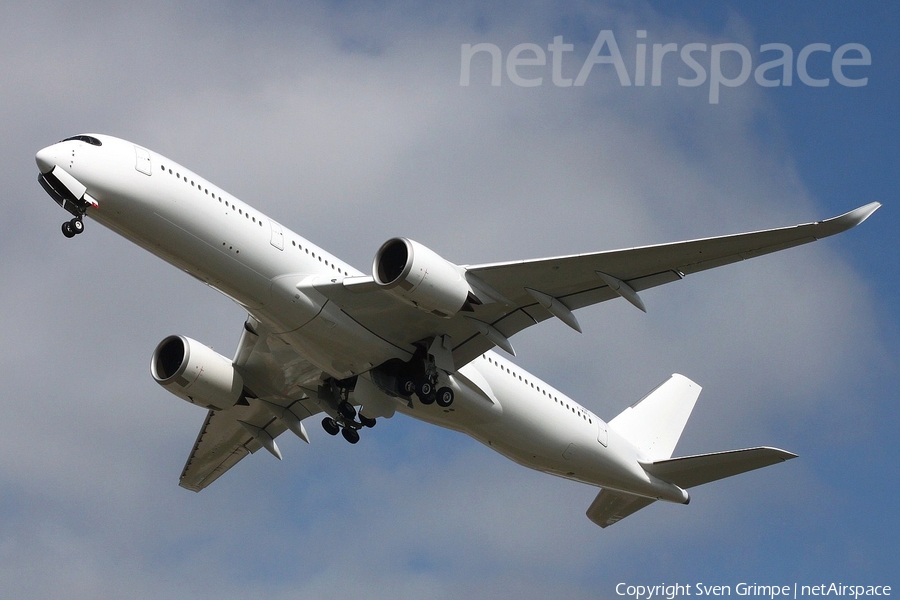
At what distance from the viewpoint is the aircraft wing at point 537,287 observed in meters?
24.7

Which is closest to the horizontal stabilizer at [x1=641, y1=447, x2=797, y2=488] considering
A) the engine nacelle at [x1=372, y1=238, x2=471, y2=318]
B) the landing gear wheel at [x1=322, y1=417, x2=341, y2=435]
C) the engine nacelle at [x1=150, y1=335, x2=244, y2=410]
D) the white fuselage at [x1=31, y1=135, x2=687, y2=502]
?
the white fuselage at [x1=31, y1=135, x2=687, y2=502]

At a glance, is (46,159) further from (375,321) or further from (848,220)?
(848,220)

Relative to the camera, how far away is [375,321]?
27.2 metres

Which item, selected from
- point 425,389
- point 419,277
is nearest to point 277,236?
point 419,277

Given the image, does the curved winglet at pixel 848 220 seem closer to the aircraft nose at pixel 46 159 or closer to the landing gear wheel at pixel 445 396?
the landing gear wheel at pixel 445 396

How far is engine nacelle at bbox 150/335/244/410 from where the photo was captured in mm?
30375

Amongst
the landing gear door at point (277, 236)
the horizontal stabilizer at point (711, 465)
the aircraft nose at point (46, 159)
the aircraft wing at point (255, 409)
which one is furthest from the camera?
the aircraft wing at point (255, 409)

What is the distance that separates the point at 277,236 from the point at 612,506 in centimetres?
1548

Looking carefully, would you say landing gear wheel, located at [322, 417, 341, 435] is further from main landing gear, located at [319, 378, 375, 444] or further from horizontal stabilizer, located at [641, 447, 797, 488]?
horizontal stabilizer, located at [641, 447, 797, 488]

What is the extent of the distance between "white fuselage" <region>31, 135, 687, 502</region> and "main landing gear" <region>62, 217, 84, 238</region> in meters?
0.37

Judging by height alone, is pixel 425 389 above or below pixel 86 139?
below

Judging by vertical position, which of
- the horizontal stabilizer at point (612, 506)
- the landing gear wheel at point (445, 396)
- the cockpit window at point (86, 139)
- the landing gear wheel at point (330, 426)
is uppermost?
the cockpit window at point (86, 139)

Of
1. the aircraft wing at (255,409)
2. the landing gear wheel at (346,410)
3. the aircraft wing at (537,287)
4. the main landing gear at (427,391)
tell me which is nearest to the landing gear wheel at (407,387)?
the main landing gear at (427,391)

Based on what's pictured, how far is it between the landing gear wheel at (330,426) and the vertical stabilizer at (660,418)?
9233mm
